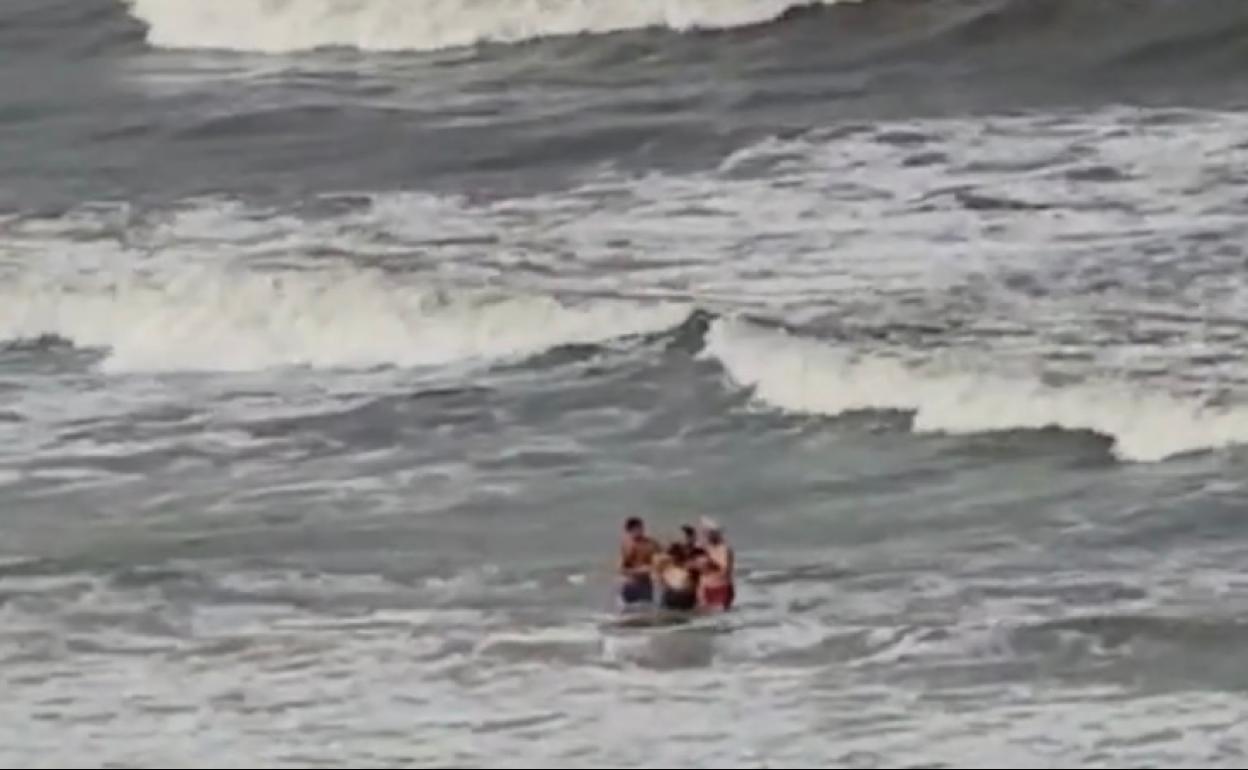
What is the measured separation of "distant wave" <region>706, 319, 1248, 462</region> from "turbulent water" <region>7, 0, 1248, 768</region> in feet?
0.11

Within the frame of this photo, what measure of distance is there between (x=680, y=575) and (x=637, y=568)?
0.92 feet

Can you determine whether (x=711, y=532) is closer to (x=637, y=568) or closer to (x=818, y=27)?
(x=637, y=568)

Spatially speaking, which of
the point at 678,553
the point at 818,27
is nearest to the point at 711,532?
the point at 678,553

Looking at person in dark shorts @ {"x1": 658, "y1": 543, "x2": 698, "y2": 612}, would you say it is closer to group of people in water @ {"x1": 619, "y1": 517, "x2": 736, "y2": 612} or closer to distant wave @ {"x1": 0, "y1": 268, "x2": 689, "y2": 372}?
group of people in water @ {"x1": 619, "y1": 517, "x2": 736, "y2": 612}

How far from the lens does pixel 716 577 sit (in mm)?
17672

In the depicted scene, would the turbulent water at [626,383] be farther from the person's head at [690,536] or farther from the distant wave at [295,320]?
the person's head at [690,536]

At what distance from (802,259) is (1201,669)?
8.82 m

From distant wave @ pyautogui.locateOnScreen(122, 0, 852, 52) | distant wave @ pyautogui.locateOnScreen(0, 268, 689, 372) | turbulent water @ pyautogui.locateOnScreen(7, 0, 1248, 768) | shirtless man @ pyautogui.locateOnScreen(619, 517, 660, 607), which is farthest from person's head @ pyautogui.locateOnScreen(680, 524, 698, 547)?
distant wave @ pyautogui.locateOnScreen(122, 0, 852, 52)

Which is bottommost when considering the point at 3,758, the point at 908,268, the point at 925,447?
the point at 3,758

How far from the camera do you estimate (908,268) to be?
949 inches

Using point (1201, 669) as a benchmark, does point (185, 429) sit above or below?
above

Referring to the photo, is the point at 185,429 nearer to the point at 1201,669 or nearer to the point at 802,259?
the point at 802,259

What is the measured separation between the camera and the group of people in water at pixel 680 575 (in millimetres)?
17672

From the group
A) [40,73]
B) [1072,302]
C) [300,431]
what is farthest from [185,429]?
[40,73]
